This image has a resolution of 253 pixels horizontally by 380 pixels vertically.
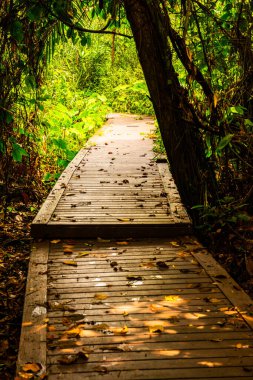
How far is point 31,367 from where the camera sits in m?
2.50

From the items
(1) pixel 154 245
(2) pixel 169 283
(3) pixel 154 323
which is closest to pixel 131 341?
(3) pixel 154 323

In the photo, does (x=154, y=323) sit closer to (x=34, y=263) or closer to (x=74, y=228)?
(x=34, y=263)

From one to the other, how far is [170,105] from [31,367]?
3524 millimetres

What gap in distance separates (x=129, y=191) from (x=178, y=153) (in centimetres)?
126

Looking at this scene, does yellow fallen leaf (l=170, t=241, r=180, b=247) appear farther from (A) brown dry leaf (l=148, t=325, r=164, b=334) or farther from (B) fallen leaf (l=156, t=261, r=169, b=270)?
(A) brown dry leaf (l=148, t=325, r=164, b=334)

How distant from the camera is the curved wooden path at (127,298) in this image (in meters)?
2.58

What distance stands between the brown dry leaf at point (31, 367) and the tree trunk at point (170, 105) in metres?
3.15

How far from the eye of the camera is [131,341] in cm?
281

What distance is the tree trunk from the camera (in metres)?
5.01

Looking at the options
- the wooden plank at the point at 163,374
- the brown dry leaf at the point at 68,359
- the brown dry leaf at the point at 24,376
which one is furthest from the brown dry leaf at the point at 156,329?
the brown dry leaf at the point at 24,376

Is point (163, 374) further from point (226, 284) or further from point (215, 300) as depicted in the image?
point (226, 284)

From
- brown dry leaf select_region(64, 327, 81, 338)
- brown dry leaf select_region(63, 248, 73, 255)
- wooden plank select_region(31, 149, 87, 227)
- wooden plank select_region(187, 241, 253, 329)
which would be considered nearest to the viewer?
brown dry leaf select_region(64, 327, 81, 338)

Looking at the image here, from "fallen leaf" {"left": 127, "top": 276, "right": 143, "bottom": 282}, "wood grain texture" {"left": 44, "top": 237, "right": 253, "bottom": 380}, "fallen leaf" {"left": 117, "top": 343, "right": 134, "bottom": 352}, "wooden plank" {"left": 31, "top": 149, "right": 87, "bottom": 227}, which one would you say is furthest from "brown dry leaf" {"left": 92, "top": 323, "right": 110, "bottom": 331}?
"wooden plank" {"left": 31, "top": 149, "right": 87, "bottom": 227}

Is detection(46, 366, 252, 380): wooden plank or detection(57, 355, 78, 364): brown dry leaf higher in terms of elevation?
detection(46, 366, 252, 380): wooden plank
